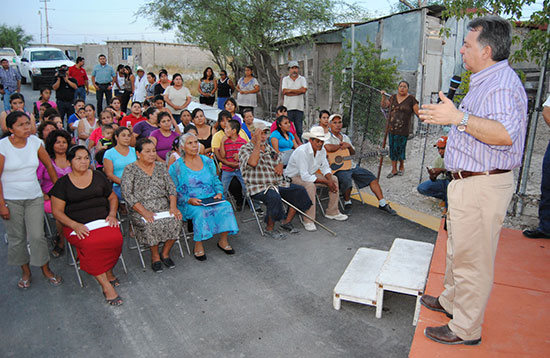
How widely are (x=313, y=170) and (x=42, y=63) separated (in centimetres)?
1728

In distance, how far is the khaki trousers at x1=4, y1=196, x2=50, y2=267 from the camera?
14.9 feet

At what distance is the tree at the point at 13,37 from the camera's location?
171 feet

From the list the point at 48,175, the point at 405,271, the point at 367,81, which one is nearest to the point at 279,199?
the point at 405,271

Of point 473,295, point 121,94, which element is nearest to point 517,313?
point 473,295

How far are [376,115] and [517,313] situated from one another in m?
6.89

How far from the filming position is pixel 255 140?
6.04 metres

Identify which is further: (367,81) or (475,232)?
(367,81)

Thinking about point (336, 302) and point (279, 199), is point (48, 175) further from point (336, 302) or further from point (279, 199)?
point (336, 302)

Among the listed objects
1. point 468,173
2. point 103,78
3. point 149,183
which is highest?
point 103,78

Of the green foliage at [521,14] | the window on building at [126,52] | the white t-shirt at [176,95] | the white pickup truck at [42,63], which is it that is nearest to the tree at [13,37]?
the window on building at [126,52]

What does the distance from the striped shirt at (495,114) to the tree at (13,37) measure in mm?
60113

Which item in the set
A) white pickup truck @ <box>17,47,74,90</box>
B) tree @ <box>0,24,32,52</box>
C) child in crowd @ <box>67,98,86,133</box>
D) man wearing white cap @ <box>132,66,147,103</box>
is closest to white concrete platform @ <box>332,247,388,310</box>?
child in crowd @ <box>67,98,86,133</box>

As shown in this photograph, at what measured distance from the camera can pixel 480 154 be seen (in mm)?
2568

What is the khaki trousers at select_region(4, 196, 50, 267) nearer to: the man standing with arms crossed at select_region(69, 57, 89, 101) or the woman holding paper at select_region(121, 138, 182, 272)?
the woman holding paper at select_region(121, 138, 182, 272)
